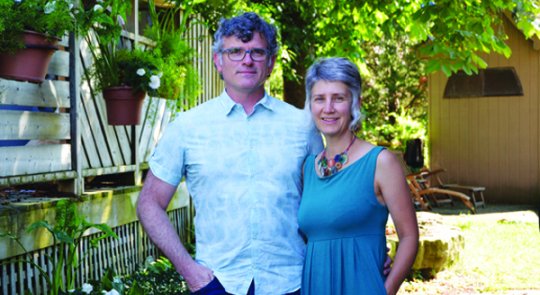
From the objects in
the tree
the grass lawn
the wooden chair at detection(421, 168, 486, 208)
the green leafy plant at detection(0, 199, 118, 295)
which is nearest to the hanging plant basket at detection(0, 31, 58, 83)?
the green leafy plant at detection(0, 199, 118, 295)

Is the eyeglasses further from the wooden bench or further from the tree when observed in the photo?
the wooden bench

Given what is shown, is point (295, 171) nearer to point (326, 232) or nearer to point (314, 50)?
point (326, 232)

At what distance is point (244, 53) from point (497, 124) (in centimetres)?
1262

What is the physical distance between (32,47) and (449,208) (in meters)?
10.5

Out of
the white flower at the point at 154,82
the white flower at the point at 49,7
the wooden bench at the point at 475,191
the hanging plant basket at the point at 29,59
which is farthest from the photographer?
the wooden bench at the point at 475,191

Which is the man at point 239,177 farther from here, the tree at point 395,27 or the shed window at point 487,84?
the shed window at point 487,84

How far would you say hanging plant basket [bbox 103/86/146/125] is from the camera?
5977 mm

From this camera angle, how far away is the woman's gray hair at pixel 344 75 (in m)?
2.83

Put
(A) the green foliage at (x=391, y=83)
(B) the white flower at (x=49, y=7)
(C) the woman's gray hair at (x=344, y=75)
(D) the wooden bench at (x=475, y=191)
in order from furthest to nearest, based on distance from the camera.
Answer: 1. (A) the green foliage at (x=391, y=83)
2. (D) the wooden bench at (x=475, y=191)
3. (B) the white flower at (x=49, y=7)
4. (C) the woman's gray hair at (x=344, y=75)

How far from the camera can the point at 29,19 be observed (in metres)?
4.36

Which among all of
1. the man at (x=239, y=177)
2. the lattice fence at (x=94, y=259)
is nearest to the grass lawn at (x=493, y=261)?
the lattice fence at (x=94, y=259)

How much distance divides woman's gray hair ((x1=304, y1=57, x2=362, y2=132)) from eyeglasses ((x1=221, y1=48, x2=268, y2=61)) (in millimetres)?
197

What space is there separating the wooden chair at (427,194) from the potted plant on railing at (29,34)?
9354 mm

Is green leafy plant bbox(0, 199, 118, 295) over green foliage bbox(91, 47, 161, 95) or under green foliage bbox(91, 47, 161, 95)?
under
